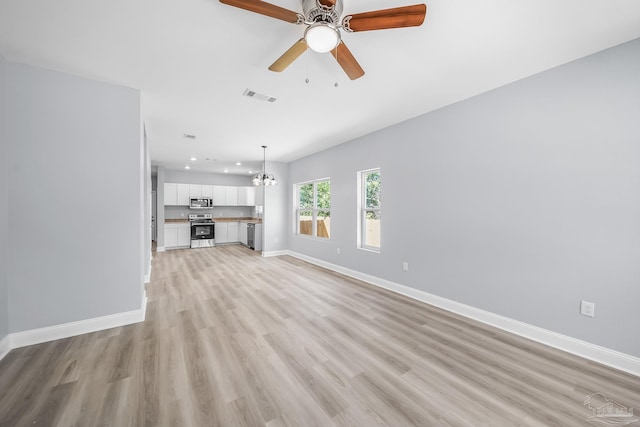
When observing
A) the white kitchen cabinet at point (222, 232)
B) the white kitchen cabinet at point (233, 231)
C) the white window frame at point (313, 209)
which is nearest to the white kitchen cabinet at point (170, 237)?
the white kitchen cabinet at point (222, 232)

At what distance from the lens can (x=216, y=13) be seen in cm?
172

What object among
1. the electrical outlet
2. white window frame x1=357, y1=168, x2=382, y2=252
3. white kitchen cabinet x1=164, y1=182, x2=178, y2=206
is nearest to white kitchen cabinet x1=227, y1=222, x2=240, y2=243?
white kitchen cabinet x1=164, y1=182, x2=178, y2=206

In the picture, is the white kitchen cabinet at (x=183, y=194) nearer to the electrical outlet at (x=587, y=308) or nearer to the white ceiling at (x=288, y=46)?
the white ceiling at (x=288, y=46)

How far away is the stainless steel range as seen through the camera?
809 centimetres

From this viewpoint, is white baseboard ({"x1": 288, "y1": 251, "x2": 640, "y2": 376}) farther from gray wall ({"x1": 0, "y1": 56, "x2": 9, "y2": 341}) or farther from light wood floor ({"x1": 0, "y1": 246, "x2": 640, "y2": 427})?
gray wall ({"x1": 0, "y1": 56, "x2": 9, "y2": 341})

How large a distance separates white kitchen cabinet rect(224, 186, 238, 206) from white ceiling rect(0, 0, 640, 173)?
5.79 metres

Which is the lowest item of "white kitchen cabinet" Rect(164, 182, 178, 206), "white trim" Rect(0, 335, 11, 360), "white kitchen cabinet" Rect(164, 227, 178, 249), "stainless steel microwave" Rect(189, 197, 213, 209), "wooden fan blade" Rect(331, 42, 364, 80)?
"white trim" Rect(0, 335, 11, 360)

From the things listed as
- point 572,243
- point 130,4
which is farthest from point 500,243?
point 130,4

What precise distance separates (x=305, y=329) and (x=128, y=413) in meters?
1.54

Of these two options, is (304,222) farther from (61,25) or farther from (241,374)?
(61,25)

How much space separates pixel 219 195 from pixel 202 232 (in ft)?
5.05

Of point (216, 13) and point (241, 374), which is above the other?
point (216, 13)

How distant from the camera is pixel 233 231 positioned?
8.97 metres

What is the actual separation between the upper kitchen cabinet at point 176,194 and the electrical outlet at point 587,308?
30.6 feet
